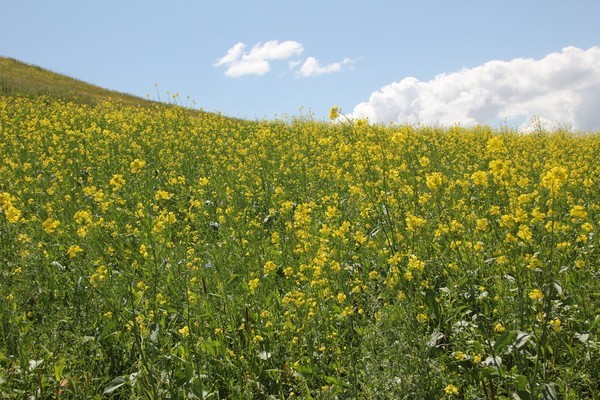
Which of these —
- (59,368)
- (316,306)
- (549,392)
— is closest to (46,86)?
(59,368)

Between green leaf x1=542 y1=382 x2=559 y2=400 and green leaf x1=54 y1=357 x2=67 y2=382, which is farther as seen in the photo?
green leaf x1=54 y1=357 x2=67 y2=382

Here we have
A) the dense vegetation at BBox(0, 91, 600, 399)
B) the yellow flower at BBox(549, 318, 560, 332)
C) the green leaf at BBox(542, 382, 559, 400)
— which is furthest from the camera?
the yellow flower at BBox(549, 318, 560, 332)

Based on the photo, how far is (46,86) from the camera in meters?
19.0

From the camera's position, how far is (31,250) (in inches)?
155

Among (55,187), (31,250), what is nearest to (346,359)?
(31,250)

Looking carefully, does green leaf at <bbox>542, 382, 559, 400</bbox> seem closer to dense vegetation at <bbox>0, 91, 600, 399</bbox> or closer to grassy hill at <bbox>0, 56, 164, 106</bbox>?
dense vegetation at <bbox>0, 91, 600, 399</bbox>

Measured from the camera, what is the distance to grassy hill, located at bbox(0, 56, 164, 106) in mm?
17016

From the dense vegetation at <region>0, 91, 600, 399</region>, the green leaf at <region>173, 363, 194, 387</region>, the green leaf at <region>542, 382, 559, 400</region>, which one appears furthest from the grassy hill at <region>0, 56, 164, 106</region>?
the green leaf at <region>542, 382, 559, 400</region>

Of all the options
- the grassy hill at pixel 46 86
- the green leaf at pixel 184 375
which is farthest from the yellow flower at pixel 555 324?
the grassy hill at pixel 46 86

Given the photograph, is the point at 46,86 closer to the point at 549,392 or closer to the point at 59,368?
the point at 59,368

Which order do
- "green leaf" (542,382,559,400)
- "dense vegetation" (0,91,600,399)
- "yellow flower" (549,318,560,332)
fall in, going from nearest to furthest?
"green leaf" (542,382,559,400) < "dense vegetation" (0,91,600,399) < "yellow flower" (549,318,560,332)

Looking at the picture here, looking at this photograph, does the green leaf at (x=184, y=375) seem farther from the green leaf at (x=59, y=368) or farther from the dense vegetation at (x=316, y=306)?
the green leaf at (x=59, y=368)

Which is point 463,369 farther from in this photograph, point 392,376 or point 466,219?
point 466,219

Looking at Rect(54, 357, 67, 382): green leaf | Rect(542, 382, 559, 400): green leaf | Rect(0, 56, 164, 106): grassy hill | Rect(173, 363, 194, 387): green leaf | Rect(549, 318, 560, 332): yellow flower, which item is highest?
Rect(0, 56, 164, 106): grassy hill
